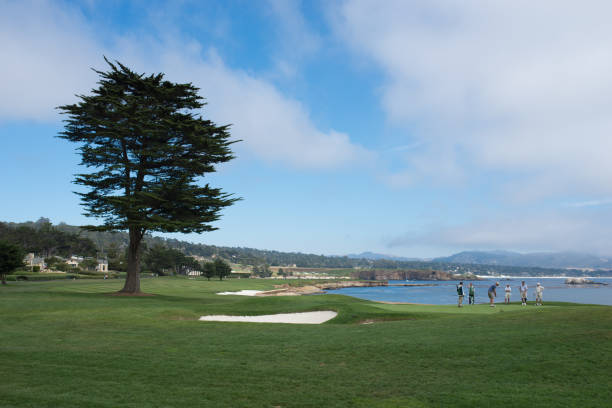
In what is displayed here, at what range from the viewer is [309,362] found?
10.1 meters

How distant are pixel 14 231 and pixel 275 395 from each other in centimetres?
12947

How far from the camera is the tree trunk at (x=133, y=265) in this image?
31.1 m

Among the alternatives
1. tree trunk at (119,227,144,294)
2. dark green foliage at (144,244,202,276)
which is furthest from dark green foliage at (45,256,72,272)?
tree trunk at (119,227,144,294)

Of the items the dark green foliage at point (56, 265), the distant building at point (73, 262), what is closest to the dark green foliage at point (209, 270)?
the dark green foliage at point (56, 265)

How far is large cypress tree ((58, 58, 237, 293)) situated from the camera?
29.3 m

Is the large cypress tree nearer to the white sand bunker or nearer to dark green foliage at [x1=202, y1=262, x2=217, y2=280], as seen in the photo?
the white sand bunker

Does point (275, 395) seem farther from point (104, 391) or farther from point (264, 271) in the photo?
point (264, 271)

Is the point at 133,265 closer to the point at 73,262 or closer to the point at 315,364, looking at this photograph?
the point at 315,364

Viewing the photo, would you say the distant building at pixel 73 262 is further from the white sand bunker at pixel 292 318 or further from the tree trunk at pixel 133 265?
the white sand bunker at pixel 292 318

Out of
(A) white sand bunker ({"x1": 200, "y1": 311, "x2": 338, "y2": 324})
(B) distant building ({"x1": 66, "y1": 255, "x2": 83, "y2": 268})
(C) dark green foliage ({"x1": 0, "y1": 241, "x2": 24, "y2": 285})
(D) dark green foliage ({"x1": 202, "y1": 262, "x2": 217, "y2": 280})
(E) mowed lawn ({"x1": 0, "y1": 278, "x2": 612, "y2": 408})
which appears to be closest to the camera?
(E) mowed lawn ({"x1": 0, "y1": 278, "x2": 612, "y2": 408})

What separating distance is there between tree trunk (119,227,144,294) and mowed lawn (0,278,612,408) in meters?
15.7

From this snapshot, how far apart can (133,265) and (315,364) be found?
1014 inches

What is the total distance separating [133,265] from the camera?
104 feet

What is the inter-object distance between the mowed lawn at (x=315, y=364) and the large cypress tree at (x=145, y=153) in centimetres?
1461
